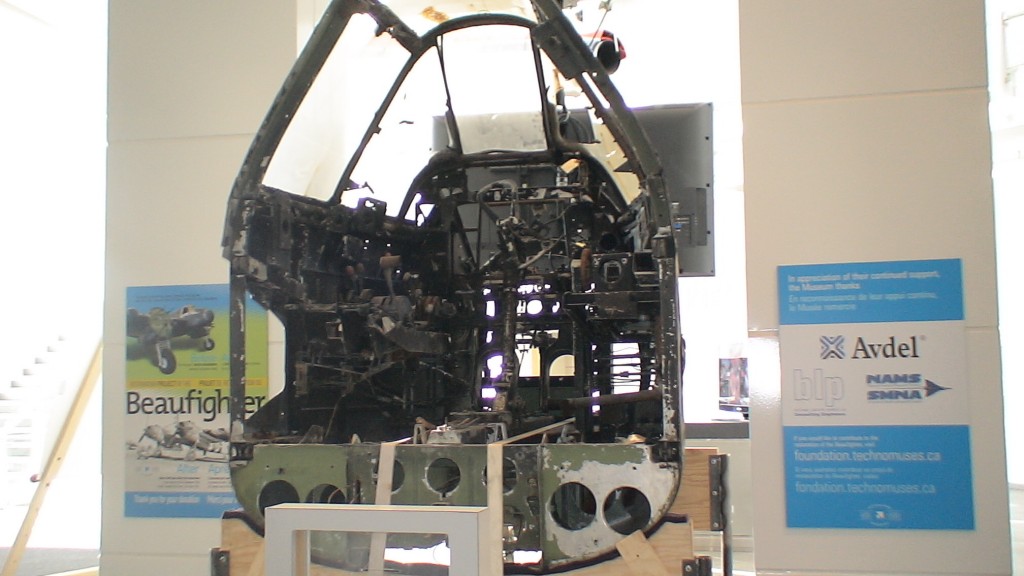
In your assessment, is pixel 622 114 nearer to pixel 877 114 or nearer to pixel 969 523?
pixel 877 114

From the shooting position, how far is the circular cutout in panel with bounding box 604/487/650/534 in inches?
130

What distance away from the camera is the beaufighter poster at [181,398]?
17.5 feet

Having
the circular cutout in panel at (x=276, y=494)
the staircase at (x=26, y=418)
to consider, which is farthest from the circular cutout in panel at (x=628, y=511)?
the staircase at (x=26, y=418)

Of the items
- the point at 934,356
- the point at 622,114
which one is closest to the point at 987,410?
the point at 934,356

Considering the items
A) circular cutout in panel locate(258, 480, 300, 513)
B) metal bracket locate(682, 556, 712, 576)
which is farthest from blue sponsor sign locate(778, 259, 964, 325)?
circular cutout in panel locate(258, 480, 300, 513)

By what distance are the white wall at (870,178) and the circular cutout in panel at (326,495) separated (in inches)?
86.2

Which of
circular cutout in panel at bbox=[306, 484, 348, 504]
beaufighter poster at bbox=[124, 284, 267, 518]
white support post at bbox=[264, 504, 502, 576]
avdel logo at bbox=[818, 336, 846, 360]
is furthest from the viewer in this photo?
beaufighter poster at bbox=[124, 284, 267, 518]

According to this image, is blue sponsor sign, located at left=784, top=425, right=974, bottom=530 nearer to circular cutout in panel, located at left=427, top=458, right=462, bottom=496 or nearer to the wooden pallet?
the wooden pallet

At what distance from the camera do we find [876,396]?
4535mm

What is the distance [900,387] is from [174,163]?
423cm

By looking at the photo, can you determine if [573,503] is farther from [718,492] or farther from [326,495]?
[326,495]

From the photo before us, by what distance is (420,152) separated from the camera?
6527 mm

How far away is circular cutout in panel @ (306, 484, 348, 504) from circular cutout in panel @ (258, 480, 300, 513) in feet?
0.21

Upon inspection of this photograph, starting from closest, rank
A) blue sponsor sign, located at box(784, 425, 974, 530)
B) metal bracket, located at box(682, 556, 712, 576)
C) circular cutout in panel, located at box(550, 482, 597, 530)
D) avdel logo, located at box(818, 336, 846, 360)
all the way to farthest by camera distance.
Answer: metal bracket, located at box(682, 556, 712, 576), circular cutout in panel, located at box(550, 482, 597, 530), blue sponsor sign, located at box(784, 425, 974, 530), avdel logo, located at box(818, 336, 846, 360)
